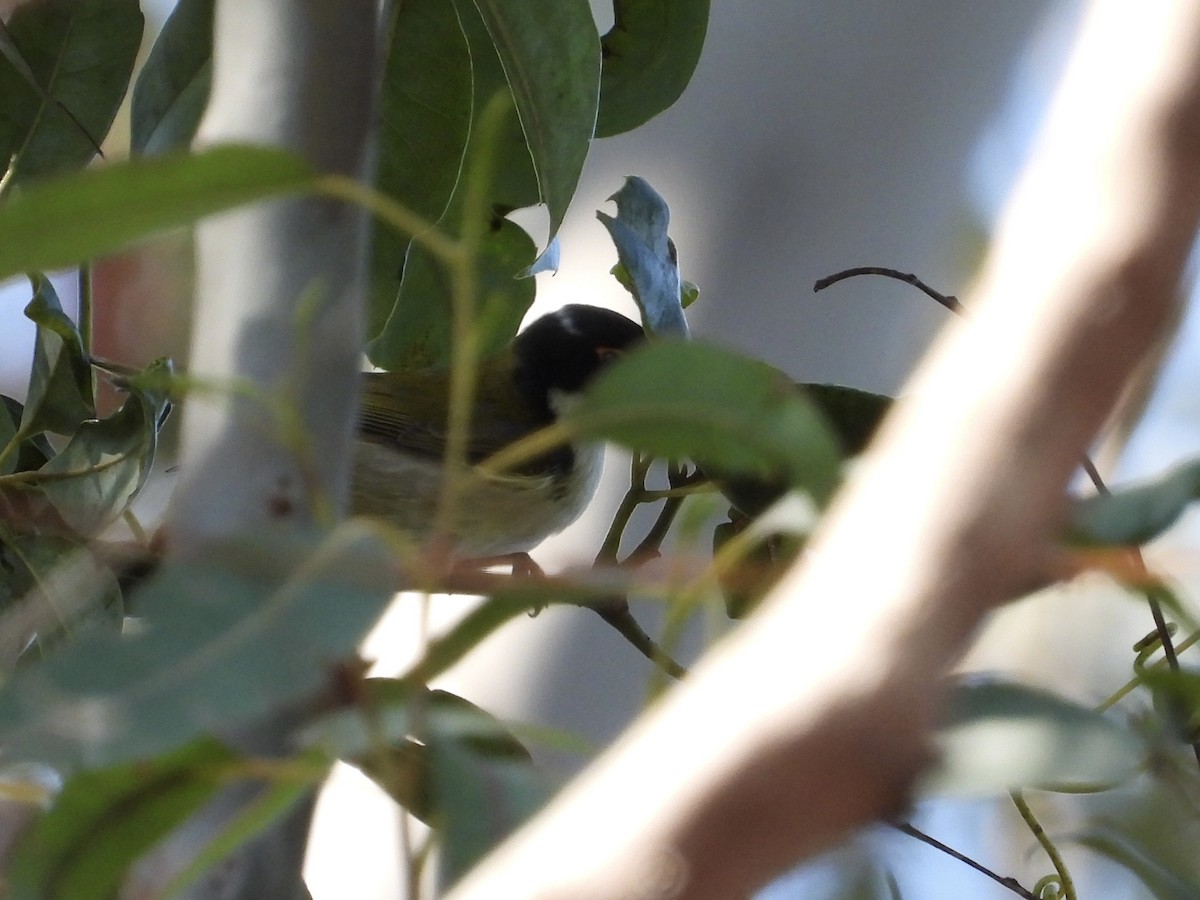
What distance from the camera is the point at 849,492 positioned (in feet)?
0.77

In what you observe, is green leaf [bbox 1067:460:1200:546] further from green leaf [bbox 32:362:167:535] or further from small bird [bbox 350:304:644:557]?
small bird [bbox 350:304:644:557]

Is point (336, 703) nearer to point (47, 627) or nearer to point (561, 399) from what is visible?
point (47, 627)

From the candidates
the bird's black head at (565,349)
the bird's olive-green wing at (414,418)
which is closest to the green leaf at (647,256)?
the bird's olive-green wing at (414,418)

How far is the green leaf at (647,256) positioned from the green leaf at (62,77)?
35 centimetres

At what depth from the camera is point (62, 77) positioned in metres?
0.83

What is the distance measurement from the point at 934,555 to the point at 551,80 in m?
0.46

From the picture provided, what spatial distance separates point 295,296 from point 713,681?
0.26 m

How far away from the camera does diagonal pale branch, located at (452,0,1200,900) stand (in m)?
0.20

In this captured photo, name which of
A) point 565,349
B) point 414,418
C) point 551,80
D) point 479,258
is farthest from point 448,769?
point 565,349

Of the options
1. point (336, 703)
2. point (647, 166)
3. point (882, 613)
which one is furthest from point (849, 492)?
point (647, 166)

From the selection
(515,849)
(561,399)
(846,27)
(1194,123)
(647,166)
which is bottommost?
(515,849)

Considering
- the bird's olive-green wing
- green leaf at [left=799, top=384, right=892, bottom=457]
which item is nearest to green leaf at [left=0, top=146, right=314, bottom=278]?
green leaf at [left=799, top=384, right=892, bottom=457]

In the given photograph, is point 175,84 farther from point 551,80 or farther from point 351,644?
point 351,644

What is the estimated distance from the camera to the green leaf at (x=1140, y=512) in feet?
0.96
